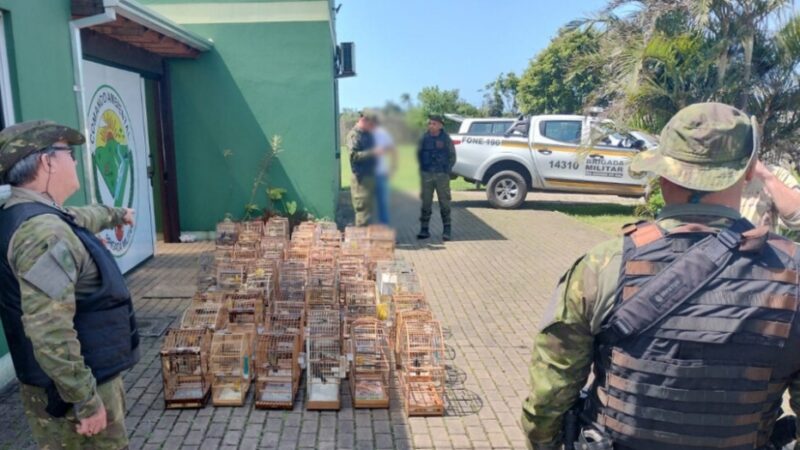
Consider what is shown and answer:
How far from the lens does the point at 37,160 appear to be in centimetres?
211

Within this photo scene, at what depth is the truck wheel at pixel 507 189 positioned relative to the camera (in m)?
12.2


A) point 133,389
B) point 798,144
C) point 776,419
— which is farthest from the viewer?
point 798,144

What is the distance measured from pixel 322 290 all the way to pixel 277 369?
1.11 meters

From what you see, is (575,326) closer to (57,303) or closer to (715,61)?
(57,303)

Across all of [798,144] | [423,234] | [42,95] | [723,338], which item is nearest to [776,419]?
[723,338]

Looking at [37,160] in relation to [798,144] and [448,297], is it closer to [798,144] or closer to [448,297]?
[448,297]

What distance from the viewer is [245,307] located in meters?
4.43

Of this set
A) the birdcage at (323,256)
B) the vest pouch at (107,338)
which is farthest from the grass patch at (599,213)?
the vest pouch at (107,338)

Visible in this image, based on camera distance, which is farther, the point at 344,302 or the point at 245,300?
the point at 344,302

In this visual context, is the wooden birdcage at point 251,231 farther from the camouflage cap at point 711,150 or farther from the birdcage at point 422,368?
the camouflage cap at point 711,150

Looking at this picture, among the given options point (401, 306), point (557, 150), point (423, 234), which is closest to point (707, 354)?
point (401, 306)

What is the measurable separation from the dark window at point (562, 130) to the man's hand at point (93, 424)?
11122mm

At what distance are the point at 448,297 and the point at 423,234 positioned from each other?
2.93m

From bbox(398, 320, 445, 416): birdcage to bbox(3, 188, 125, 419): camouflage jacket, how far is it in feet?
6.84
